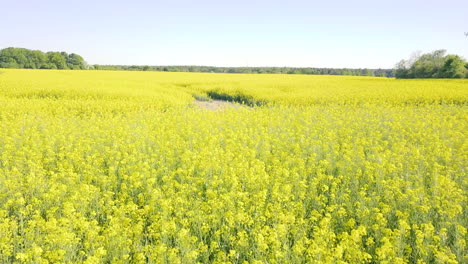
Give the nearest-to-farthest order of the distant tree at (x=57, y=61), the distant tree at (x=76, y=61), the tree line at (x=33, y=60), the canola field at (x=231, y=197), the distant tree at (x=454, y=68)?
1. the canola field at (x=231, y=197)
2. the distant tree at (x=454, y=68)
3. the tree line at (x=33, y=60)
4. the distant tree at (x=57, y=61)
5. the distant tree at (x=76, y=61)

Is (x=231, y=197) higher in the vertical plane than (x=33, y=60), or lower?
lower

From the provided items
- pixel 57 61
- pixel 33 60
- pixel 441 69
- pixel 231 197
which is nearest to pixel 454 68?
pixel 441 69

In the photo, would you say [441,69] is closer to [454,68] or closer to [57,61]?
[454,68]

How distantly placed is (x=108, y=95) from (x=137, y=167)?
54.3 ft

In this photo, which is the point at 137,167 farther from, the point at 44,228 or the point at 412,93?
the point at 412,93

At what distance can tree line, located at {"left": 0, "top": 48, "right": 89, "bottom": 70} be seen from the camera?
80.2 meters

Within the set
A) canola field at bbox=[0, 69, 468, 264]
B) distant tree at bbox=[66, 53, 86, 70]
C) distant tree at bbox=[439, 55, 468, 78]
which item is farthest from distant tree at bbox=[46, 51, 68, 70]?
distant tree at bbox=[439, 55, 468, 78]

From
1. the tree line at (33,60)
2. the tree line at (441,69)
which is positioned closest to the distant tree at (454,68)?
the tree line at (441,69)

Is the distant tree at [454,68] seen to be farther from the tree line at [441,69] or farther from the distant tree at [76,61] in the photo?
the distant tree at [76,61]

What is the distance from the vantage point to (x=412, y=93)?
2200 cm

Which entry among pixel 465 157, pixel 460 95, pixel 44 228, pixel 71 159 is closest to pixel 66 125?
pixel 71 159

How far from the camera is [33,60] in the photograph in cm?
8281

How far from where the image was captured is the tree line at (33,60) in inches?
3159

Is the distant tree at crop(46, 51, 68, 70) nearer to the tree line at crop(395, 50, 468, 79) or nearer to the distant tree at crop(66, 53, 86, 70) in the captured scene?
the distant tree at crop(66, 53, 86, 70)
